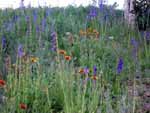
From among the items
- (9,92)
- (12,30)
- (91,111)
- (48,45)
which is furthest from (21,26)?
(91,111)

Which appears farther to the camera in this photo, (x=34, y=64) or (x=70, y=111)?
(x=34, y=64)

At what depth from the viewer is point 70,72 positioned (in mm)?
4367

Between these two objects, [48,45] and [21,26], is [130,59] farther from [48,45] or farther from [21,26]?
[21,26]

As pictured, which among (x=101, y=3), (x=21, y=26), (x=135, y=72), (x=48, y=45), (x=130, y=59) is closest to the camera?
(x=135, y=72)

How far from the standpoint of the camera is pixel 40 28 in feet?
21.4

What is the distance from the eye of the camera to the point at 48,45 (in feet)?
20.8

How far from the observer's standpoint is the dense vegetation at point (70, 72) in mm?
4051

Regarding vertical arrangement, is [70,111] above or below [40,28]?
below

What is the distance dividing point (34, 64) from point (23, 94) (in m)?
0.85

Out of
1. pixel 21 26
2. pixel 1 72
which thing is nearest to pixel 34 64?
pixel 1 72

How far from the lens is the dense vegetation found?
4051 millimetres

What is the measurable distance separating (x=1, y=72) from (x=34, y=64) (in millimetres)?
409

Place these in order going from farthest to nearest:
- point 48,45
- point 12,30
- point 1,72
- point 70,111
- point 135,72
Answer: point 12,30, point 48,45, point 135,72, point 1,72, point 70,111

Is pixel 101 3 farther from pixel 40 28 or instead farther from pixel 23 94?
pixel 23 94
